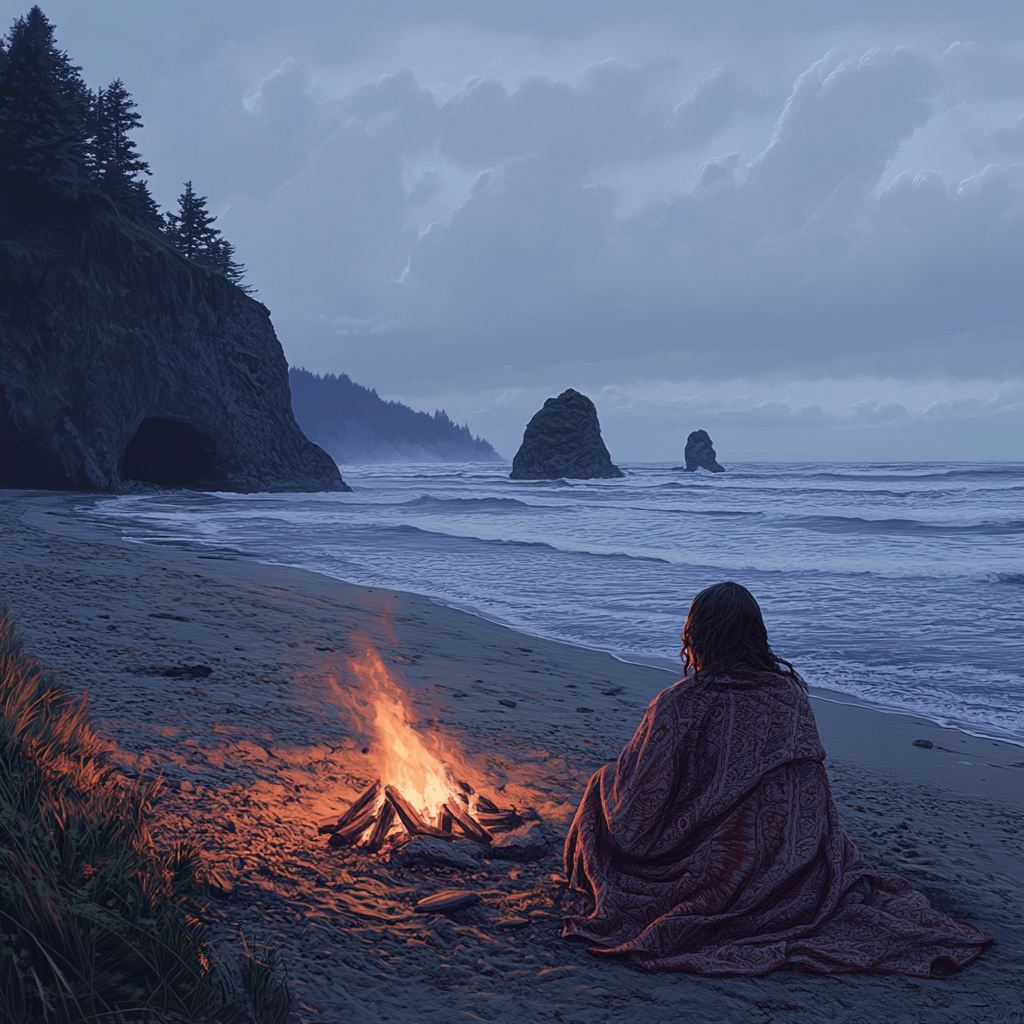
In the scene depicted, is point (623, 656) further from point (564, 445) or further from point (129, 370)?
point (564, 445)

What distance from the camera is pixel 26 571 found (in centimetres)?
918

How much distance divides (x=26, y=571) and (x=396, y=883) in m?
8.04

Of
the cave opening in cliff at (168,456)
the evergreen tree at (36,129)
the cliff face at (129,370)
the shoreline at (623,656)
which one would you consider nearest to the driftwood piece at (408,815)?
the shoreline at (623,656)

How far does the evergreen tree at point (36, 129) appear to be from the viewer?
3123 centimetres

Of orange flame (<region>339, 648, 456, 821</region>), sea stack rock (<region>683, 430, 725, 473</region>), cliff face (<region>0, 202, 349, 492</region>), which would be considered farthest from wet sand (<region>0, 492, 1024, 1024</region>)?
sea stack rock (<region>683, 430, 725, 473</region>)

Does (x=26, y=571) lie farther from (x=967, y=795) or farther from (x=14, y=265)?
(x=14, y=265)

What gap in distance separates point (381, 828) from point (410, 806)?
22cm

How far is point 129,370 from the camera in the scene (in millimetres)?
35719

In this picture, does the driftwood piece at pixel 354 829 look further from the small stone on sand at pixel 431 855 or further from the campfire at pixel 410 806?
the small stone on sand at pixel 431 855

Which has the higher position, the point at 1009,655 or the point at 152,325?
the point at 152,325

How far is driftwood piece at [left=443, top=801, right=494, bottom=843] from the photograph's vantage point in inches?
154

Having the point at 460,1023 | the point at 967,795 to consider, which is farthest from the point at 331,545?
the point at 460,1023

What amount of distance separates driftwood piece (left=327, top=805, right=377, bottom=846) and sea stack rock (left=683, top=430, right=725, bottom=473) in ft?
325

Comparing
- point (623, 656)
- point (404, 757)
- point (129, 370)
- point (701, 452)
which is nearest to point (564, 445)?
point (701, 452)
